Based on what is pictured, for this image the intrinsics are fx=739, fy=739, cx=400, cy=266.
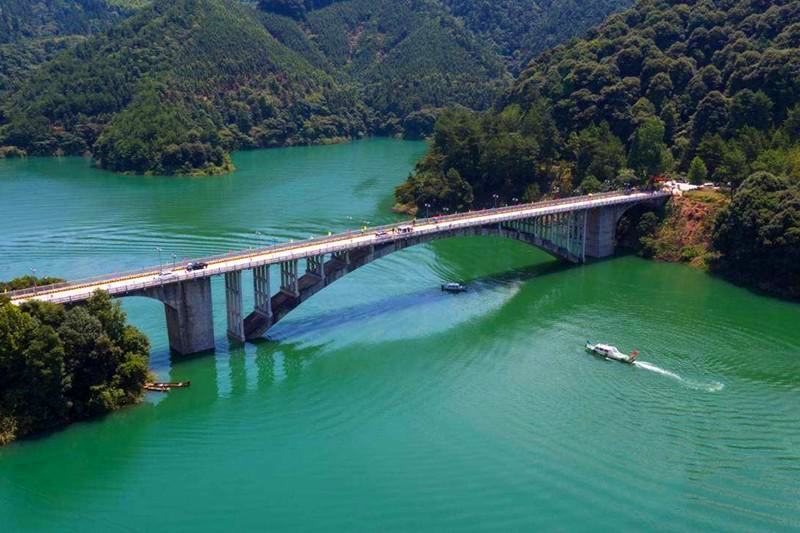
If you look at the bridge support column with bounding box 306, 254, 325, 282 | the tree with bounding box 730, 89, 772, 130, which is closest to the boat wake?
the bridge support column with bounding box 306, 254, 325, 282

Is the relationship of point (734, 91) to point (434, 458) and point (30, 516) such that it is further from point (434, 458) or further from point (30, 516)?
point (30, 516)

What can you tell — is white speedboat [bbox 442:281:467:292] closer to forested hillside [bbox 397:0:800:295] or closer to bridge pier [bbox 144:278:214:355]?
bridge pier [bbox 144:278:214:355]

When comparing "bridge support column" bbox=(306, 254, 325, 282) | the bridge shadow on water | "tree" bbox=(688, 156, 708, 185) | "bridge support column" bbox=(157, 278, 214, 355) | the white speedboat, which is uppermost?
"tree" bbox=(688, 156, 708, 185)

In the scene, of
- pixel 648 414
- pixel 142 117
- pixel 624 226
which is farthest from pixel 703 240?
pixel 142 117

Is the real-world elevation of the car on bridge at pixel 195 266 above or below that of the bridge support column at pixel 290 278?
above

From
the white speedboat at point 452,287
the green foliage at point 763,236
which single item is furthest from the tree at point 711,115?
the white speedboat at point 452,287

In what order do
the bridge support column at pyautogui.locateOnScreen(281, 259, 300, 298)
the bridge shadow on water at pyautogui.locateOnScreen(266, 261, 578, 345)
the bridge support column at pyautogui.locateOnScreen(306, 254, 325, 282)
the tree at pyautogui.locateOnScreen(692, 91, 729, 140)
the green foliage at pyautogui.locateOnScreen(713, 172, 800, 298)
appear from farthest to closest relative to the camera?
the tree at pyautogui.locateOnScreen(692, 91, 729, 140), the green foliage at pyautogui.locateOnScreen(713, 172, 800, 298), the bridge support column at pyautogui.locateOnScreen(306, 254, 325, 282), the bridge shadow on water at pyautogui.locateOnScreen(266, 261, 578, 345), the bridge support column at pyautogui.locateOnScreen(281, 259, 300, 298)

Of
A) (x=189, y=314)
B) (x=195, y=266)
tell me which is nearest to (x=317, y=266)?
(x=195, y=266)

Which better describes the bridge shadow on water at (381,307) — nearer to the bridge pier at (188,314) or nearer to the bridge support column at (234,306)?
the bridge support column at (234,306)
